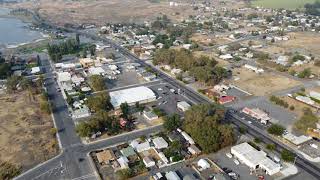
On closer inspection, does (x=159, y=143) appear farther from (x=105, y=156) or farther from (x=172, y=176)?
(x=105, y=156)

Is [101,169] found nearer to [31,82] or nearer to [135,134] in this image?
[135,134]

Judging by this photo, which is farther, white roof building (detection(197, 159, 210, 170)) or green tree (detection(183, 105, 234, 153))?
green tree (detection(183, 105, 234, 153))

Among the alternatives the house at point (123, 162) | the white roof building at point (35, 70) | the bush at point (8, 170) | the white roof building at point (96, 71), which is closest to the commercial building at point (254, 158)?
the house at point (123, 162)

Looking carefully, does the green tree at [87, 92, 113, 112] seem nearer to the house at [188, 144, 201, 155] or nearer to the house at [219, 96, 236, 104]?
the house at [188, 144, 201, 155]

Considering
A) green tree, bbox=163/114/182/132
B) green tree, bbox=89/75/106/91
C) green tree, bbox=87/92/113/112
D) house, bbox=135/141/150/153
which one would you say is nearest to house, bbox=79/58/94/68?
green tree, bbox=89/75/106/91

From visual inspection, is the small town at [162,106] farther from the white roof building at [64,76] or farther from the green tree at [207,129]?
the white roof building at [64,76]

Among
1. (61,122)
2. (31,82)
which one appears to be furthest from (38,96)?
(61,122)
